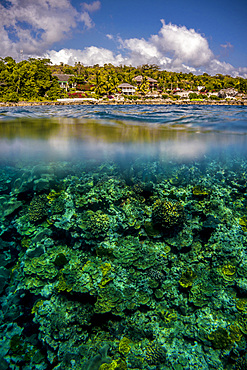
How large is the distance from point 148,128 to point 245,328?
24.2 ft

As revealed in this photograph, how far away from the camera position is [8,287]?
16.0ft

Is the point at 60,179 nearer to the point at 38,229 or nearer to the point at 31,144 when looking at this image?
the point at 38,229

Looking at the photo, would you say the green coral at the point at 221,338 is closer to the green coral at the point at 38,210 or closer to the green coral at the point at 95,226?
the green coral at the point at 95,226

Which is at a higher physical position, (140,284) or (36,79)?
(36,79)

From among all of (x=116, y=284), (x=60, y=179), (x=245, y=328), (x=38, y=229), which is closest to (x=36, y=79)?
(x=60, y=179)

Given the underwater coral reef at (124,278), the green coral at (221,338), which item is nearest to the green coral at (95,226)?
the underwater coral reef at (124,278)

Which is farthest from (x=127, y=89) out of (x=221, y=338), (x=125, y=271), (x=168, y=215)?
(x=221, y=338)

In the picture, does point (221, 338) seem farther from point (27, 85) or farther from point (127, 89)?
point (127, 89)

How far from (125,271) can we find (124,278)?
0.43 feet

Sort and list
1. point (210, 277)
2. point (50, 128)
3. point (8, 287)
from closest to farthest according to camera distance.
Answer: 1. point (210, 277)
2. point (8, 287)
3. point (50, 128)

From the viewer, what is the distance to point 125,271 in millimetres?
4359

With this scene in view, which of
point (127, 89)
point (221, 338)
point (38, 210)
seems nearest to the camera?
point (221, 338)

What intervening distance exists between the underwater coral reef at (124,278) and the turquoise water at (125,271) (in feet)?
0.07

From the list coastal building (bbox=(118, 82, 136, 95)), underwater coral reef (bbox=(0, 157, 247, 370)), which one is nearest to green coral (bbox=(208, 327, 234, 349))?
underwater coral reef (bbox=(0, 157, 247, 370))
